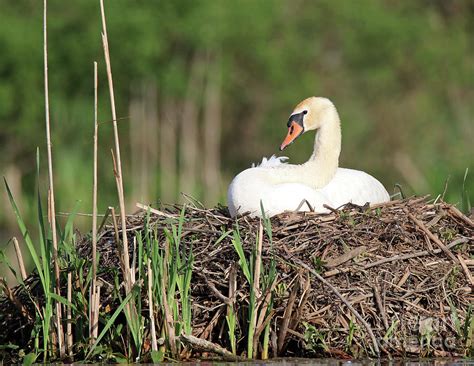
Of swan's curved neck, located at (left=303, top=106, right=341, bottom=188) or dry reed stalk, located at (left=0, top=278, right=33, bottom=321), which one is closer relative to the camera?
dry reed stalk, located at (left=0, top=278, right=33, bottom=321)

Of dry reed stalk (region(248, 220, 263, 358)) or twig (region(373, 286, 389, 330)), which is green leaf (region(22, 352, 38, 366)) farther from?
twig (region(373, 286, 389, 330))

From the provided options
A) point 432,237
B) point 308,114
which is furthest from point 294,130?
point 432,237

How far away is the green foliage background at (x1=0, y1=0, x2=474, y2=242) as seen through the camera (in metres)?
25.4

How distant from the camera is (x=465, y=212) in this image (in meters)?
9.51

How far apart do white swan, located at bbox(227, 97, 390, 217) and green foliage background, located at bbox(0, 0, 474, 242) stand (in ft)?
32.4

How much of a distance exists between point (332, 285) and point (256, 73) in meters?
24.4

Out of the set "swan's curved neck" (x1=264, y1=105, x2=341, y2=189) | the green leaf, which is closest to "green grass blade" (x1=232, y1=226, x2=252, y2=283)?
the green leaf

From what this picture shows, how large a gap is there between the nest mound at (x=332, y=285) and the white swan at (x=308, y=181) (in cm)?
25

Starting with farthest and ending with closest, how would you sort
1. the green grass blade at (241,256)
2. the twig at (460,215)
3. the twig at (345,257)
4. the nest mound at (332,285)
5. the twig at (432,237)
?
the twig at (460,215) < the twig at (432,237) < the twig at (345,257) < the nest mound at (332,285) < the green grass blade at (241,256)

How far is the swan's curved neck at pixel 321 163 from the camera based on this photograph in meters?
9.45

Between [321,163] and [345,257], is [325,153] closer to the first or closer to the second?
[321,163]

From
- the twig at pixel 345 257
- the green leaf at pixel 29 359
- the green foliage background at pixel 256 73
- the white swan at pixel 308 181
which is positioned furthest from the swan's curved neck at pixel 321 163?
the green foliage background at pixel 256 73

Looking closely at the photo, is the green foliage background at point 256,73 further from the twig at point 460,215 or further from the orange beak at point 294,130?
the twig at point 460,215

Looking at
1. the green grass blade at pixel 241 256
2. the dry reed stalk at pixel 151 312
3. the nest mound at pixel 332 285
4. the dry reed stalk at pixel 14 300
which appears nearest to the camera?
the dry reed stalk at pixel 151 312
